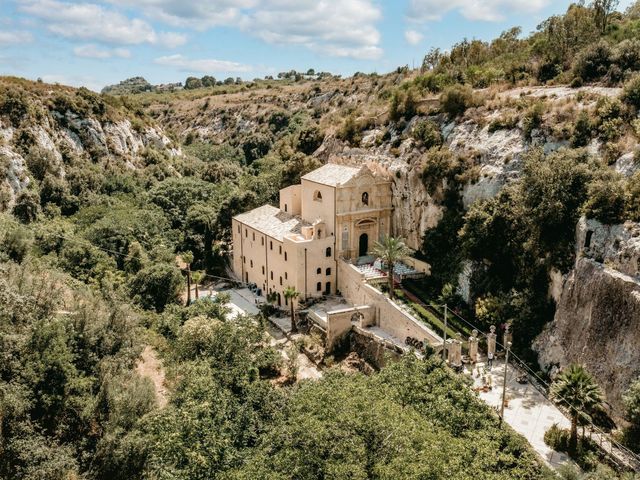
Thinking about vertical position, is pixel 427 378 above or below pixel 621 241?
below

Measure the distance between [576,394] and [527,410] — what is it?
4744mm

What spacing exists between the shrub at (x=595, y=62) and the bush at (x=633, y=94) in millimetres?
10413

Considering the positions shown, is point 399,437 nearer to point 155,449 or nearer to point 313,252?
point 155,449

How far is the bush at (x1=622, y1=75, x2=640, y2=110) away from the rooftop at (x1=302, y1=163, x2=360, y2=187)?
2071 cm

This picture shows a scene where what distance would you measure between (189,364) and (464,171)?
2646 centimetres

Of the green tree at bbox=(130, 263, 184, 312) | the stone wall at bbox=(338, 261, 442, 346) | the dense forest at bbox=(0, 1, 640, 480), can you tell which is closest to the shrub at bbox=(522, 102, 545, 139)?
the dense forest at bbox=(0, 1, 640, 480)

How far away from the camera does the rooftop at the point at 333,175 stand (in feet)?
155

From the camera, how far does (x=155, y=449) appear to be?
79.3 feet

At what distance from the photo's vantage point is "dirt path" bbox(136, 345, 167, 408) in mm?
34550

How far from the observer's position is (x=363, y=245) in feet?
162

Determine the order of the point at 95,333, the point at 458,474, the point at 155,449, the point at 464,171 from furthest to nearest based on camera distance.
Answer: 1. the point at 464,171
2. the point at 95,333
3. the point at 155,449
4. the point at 458,474

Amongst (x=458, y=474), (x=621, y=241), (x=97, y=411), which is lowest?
(x=97, y=411)

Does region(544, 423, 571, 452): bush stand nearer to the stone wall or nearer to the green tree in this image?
the stone wall

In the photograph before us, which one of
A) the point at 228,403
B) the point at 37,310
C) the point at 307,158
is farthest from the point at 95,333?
the point at 307,158
